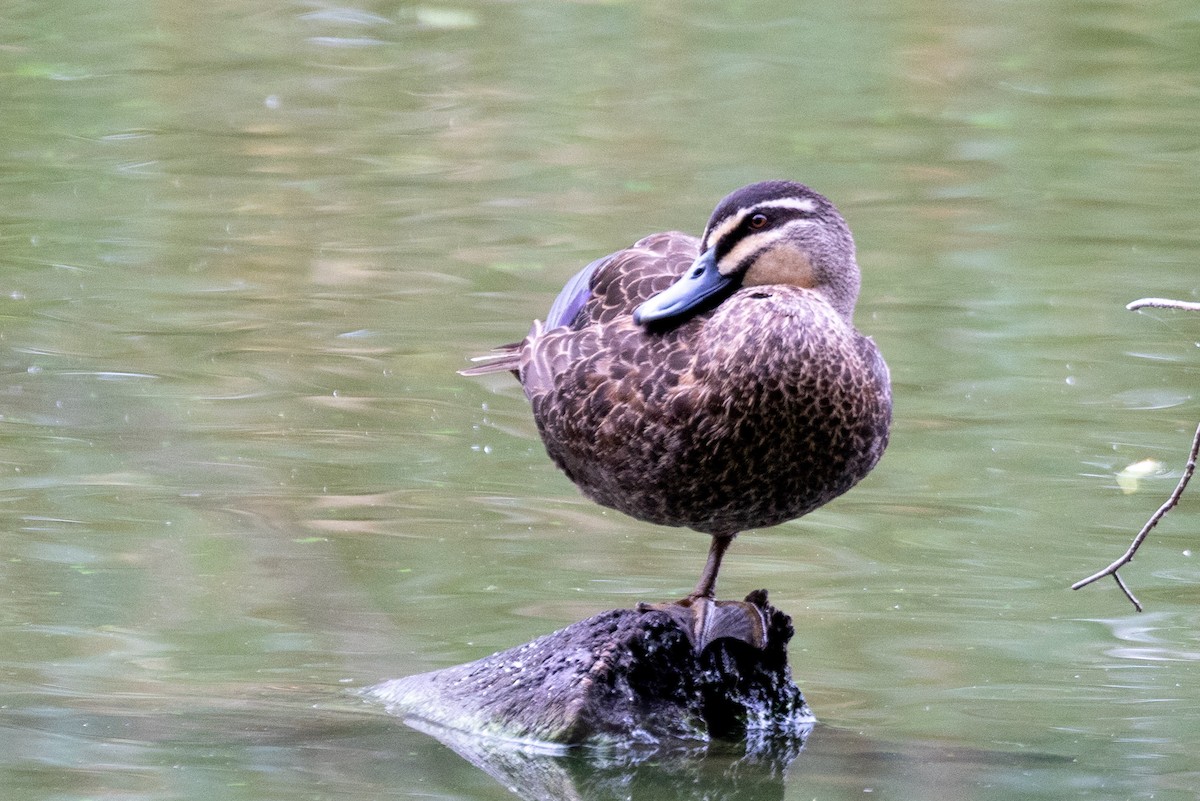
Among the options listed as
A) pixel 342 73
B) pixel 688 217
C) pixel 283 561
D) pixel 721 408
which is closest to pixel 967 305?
pixel 688 217

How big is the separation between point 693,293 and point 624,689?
1.04 m

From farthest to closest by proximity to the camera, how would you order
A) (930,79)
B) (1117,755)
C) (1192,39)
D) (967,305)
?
(1192,39)
(930,79)
(967,305)
(1117,755)

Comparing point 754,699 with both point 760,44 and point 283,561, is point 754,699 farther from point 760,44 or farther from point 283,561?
point 760,44

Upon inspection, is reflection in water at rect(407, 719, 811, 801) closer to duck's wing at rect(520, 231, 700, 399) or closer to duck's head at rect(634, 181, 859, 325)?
duck's wing at rect(520, 231, 700, 399)

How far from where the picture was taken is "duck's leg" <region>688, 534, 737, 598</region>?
5.43m

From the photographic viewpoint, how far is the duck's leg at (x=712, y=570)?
17.8 ft

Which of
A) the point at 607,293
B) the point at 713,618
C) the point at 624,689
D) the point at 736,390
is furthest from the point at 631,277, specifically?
the point at 624,689

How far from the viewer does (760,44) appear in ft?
47.6

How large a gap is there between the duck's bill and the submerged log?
2.55ft

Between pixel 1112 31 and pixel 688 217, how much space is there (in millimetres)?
6180

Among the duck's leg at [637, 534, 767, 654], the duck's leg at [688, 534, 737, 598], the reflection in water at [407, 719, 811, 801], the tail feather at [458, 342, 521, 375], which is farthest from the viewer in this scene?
the tail feather at [458, 342, 521, 375]

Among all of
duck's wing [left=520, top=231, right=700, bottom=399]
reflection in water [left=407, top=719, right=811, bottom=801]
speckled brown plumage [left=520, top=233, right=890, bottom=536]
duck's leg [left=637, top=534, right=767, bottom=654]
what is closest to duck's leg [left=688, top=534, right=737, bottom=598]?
duck's leg [left=637, top=534, right=767, bottom=654]

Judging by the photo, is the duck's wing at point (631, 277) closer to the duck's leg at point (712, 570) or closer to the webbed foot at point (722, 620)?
the duck's leg at point (712, 570)

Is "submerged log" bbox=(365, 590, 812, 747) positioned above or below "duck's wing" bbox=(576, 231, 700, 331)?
below
